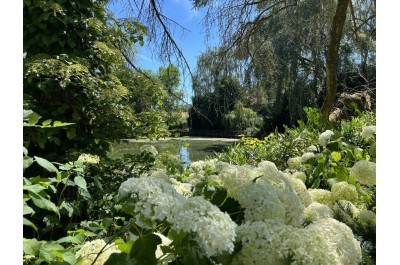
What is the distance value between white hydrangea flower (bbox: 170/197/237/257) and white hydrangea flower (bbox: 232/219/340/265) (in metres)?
0.08

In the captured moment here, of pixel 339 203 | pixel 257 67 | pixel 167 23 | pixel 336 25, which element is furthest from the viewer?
pixel 257 67

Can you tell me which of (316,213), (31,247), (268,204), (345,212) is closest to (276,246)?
(268,204)

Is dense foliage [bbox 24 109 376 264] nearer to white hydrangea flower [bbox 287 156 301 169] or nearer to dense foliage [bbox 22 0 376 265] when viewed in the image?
dense foliage [bbox 22 0 376 265]

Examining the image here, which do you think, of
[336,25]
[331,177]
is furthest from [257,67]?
[331,177]

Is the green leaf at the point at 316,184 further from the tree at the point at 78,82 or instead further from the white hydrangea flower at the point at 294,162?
the tree at the point at 78,82

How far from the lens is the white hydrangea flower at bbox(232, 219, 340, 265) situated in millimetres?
624

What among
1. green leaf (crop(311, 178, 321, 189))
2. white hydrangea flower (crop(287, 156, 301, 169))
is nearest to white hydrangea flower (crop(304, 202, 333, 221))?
green leaf (crop(311, 178, 321, 189))

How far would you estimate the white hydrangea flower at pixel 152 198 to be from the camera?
0.57 meters

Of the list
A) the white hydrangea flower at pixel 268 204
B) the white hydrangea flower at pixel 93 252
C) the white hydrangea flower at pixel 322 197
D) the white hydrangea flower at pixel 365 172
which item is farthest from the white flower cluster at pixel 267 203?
the white hydrangea flower at pixel 365 172

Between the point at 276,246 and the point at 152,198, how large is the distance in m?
0.24
